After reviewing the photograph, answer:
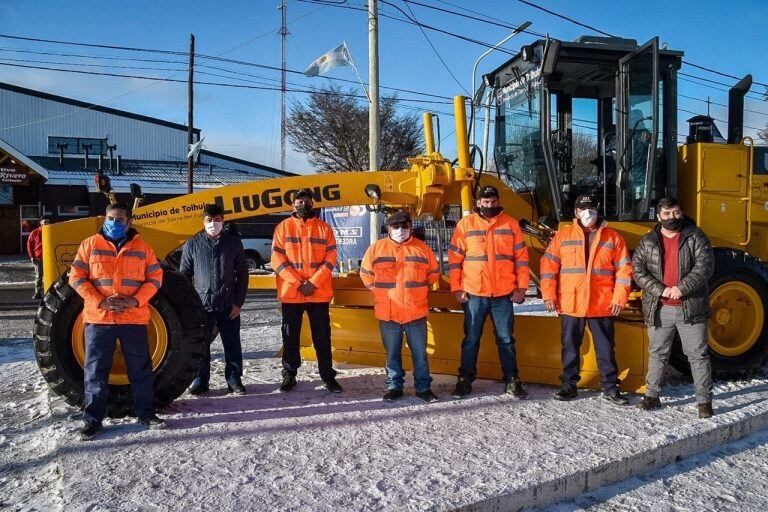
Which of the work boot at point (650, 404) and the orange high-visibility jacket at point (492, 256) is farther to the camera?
the orange high-visibility jacket at point (492, 256)

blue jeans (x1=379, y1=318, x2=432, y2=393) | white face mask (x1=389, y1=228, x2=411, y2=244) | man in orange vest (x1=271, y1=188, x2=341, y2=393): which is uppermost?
white face mask (x1=389, y1=228, x2=411, y2=244)

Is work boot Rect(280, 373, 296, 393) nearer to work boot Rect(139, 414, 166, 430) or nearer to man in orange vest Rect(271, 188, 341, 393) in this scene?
man in orange vest Rect(271, 188, 341, 393)

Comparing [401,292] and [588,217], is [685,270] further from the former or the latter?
[401,292]

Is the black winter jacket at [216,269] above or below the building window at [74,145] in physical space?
below

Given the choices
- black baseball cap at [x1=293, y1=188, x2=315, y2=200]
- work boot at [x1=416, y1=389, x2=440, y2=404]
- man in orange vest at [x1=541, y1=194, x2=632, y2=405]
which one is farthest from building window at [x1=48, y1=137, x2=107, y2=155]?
man in orange vest at [x1=541, y1=194, x2=632, y2=405]

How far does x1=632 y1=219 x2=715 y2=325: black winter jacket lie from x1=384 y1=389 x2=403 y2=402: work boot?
2101 mm

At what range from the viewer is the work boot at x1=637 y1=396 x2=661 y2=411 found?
4.71 metres

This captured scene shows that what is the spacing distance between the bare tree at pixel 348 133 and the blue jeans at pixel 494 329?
70.2 feet

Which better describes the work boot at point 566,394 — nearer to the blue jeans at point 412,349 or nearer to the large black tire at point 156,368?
the blue jeans at point 412,349

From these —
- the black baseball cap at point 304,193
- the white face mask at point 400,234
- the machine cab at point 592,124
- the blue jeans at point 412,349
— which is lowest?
the blue jeans at point 412,349

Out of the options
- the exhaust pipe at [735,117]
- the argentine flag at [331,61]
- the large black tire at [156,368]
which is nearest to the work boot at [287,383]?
the large black tire at [156,368]

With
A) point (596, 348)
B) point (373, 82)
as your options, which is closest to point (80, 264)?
point (596, 348)

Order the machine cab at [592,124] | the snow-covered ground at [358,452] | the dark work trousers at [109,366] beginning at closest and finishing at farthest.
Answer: the snow-covered ground at [358,452] < the dark work trousers at [109,366] < the machine cab at [592,124]

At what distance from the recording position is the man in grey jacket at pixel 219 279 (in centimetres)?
512
